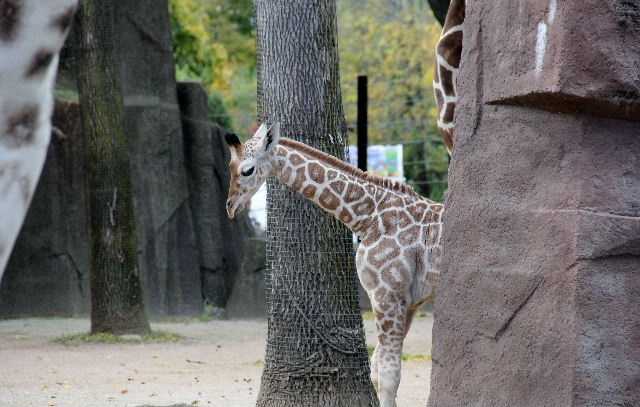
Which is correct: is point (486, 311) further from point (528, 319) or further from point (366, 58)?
point (366, 58)

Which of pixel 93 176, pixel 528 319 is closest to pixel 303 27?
pixel 528 319

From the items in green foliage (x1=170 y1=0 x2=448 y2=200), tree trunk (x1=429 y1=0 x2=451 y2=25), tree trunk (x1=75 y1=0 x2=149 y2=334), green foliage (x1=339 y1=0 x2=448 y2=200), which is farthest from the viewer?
green foliage (x1=339 y1=0 x2=448 y2=200)

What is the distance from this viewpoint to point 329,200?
6.30 meters

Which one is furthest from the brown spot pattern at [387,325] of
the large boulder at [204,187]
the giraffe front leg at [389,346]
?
the large boulder at [204,187]

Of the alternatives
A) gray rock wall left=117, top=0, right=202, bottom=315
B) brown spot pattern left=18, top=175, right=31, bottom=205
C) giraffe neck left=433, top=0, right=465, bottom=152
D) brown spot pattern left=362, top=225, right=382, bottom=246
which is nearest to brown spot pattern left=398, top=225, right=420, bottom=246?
brown spot pattern left=362, top=225, right=382, bottom=246

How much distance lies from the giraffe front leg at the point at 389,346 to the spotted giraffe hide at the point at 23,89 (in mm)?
4990

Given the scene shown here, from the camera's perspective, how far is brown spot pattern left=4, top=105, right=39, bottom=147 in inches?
46.8

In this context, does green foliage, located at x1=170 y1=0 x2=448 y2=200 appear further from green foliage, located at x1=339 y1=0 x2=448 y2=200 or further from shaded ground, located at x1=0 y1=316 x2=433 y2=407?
shaded ground, located at x1=0 y1=316 x2=433 y2=407

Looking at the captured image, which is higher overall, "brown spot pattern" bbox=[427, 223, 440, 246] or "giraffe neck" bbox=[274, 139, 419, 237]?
"giraffe neck" bbox=[274, 139, 419, 237]

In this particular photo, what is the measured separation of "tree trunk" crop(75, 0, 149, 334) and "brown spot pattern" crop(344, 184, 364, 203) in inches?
210

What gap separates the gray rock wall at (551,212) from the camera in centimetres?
364

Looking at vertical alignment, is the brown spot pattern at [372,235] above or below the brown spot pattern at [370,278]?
above

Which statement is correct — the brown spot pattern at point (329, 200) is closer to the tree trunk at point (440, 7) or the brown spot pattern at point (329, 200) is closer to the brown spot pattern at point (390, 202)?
the brown spot pattern at point (390, 202)

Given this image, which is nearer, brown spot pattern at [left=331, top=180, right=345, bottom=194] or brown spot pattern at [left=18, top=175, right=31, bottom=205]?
brown spot pattern at [left=18, top=175, right=31, bottom=205]
